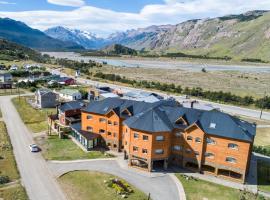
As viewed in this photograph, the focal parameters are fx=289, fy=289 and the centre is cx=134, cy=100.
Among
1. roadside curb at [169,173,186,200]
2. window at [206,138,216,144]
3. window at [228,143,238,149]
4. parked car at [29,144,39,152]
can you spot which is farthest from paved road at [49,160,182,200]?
window at [228,143,238,149]

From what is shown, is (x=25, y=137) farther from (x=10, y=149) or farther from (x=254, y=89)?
(x=254, y=89)

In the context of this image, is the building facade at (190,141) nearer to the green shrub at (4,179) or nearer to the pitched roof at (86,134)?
the pitched roof at (86,134)

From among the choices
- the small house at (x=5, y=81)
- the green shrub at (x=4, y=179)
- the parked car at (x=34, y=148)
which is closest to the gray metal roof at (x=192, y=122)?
the parked car at (x=34, y=148)

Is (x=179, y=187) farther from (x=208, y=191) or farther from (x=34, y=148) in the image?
(x=34, y=148)

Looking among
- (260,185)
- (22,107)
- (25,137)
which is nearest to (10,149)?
(25,137)

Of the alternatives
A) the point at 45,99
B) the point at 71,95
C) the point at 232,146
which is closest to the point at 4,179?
the point at 232,146

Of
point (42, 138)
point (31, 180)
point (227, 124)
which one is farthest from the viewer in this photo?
point (42, 138)
